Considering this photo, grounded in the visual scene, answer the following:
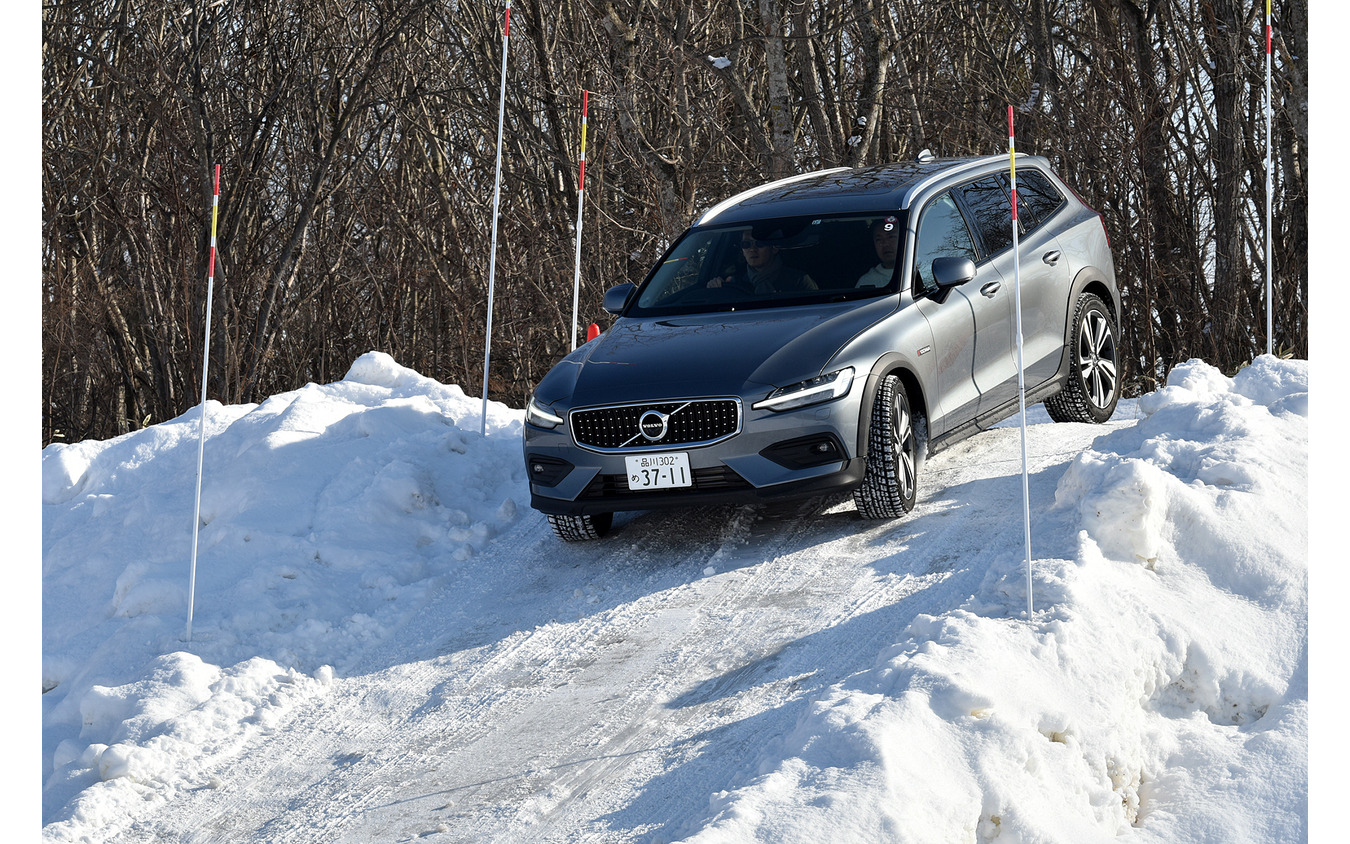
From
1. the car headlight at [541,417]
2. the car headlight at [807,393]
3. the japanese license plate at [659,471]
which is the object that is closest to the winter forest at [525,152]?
the car headlight at [541,417]

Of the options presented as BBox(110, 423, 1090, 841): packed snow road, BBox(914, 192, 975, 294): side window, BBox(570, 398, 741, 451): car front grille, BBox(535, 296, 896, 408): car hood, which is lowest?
BBox(110, 423, 1090, 841): packed snow road

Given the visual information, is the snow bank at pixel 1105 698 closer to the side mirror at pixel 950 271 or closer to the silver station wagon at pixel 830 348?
the silver station wagon at pixel 830 348

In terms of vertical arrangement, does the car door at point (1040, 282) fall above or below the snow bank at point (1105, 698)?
above

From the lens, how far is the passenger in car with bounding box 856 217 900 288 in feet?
25.6

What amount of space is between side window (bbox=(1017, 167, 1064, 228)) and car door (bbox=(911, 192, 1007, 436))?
0.78 metres

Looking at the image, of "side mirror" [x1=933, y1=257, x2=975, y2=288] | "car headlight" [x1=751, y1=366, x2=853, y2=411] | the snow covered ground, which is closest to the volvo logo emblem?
"car headlight" [x1=751, y1=366, x2=853, y2=411]

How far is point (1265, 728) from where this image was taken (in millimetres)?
4984

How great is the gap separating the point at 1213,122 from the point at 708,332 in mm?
9261

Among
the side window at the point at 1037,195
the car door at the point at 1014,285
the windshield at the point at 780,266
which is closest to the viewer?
the windshield at the point at 780,266

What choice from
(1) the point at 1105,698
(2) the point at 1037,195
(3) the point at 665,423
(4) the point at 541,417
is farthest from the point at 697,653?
(2) the point at 1037,195

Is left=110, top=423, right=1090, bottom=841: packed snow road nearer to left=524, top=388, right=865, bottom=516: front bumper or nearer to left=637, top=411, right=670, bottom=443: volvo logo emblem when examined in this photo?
left=524, top=388, right=865, bottom=516: front bumper

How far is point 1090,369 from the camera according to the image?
9289mm

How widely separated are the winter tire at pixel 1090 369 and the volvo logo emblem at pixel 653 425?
330 cm

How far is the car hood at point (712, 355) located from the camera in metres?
6.99
